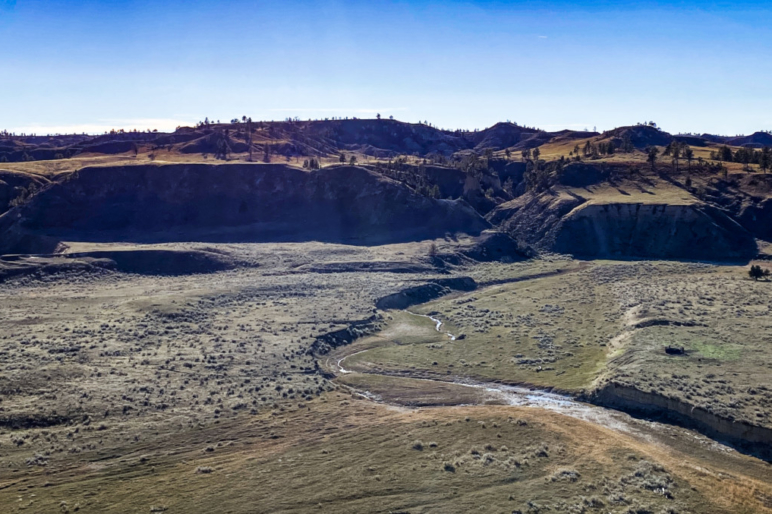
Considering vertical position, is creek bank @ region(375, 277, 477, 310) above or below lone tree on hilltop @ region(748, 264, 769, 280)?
below

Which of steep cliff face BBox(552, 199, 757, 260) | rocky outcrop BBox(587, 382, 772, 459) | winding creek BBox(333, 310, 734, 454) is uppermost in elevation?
steep cliff face BBox(552, 199, 757, 260)

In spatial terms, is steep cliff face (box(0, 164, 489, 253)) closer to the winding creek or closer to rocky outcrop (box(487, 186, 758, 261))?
rocky outcrop (box(487, 186, 758, 261))

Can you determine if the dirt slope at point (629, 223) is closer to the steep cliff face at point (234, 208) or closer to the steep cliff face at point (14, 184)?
the steep cliff face at point (234, 208)

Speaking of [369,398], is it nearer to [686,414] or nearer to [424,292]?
[686,414]

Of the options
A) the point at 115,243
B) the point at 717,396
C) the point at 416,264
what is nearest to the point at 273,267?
the point at 416,264

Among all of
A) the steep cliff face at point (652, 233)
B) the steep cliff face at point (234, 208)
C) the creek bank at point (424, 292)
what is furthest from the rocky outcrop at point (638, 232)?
the creek bank at point (424, 292)

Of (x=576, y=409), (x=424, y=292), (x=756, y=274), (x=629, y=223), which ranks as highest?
(x=629, y=223)

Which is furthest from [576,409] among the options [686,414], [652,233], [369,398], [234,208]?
[234,208]

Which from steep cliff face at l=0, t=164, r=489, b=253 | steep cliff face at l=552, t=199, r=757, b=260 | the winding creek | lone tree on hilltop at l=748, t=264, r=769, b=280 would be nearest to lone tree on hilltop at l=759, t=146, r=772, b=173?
steep cliff face at l=552, t=199, r=757, b=260
